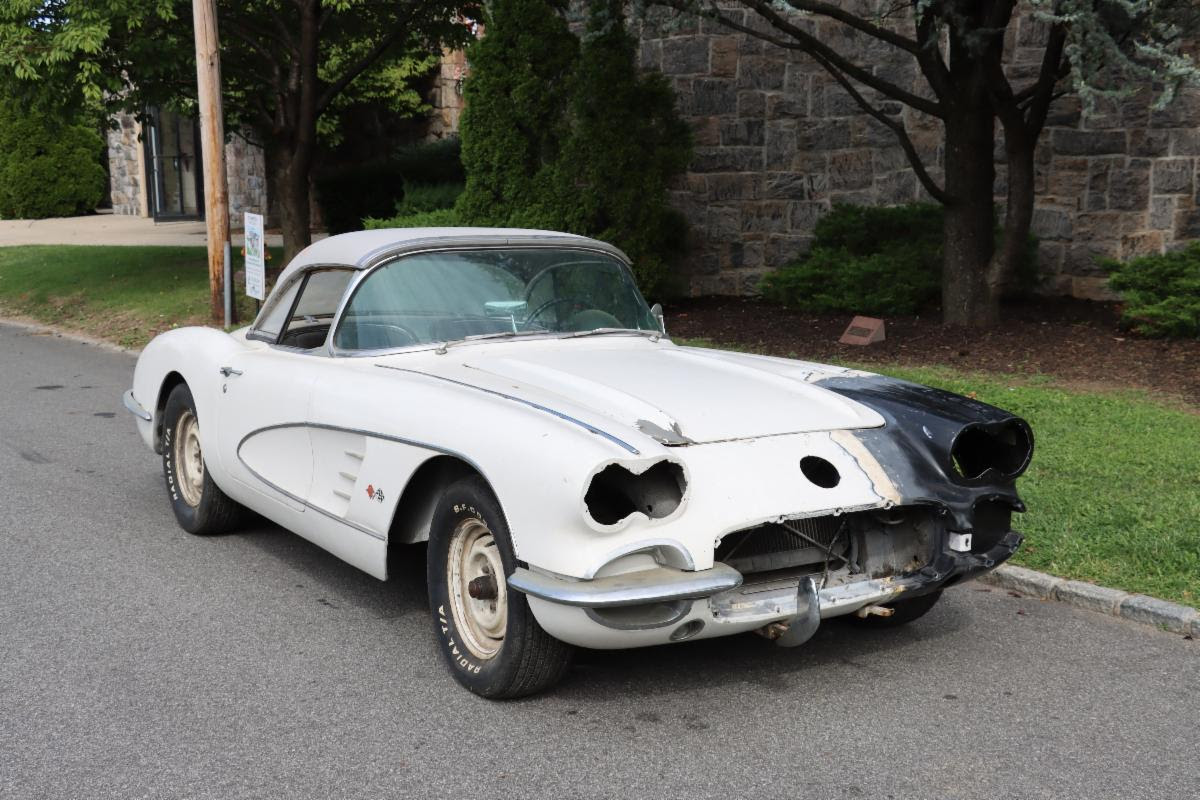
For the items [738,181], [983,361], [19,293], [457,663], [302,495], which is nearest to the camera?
[457,663]

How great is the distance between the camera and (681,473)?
3.81 meters

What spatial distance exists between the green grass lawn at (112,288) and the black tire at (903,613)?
34.7 ft

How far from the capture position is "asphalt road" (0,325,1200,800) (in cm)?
356

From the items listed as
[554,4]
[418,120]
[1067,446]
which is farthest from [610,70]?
[418,120]

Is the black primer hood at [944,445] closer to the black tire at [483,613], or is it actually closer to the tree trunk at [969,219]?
the black tire at [483,613]

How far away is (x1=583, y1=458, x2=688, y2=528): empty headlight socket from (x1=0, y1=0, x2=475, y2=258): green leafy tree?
416 inches

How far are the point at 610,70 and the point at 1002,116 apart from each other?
4339mm

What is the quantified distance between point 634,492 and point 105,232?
25.7 meters

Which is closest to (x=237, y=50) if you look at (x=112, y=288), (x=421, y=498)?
(x=112, y=288)

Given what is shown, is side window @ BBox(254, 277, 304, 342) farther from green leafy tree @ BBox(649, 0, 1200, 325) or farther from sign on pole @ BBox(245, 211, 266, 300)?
sign on pole @ BBox(245, 211, 266, 300)

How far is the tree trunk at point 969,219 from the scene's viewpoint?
10758 mm

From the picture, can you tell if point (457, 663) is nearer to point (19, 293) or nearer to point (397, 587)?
point (397, 587)

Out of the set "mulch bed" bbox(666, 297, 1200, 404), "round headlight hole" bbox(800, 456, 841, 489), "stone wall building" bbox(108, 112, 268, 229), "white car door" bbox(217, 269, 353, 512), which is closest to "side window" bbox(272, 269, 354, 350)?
"white car door" bbox(217, 269, 353, 512)

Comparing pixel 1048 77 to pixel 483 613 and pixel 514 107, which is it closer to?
pixel 514 107
